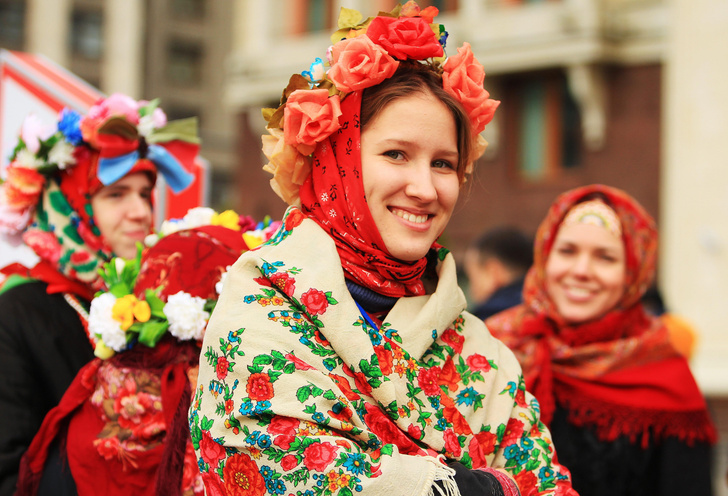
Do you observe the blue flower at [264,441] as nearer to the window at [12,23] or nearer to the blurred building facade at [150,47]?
the blurred building facade at [150,47]

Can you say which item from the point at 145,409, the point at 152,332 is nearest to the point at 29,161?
the point at 152,332

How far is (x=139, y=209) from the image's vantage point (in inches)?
118

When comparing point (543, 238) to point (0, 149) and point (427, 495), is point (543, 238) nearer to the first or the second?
point (427, 495)

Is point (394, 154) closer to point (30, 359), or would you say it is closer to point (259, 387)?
point (259, 387)

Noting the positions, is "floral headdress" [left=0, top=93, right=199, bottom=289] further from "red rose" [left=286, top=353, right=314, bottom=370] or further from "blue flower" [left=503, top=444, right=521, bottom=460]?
"blue flower" [left=503, top=444, right=521, bottom=460]

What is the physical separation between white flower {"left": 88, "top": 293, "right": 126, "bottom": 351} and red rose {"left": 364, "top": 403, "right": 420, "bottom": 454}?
31.8 inches

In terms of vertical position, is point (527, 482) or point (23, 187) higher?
point (23, 187)

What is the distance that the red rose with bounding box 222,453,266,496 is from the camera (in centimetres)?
167

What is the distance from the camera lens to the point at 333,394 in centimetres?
168

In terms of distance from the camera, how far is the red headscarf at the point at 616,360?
3.34 metres

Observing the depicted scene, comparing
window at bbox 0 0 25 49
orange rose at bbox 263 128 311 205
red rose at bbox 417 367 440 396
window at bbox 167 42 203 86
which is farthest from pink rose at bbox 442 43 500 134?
window at bbox 167 42 203 86

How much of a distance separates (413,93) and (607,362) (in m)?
1.90

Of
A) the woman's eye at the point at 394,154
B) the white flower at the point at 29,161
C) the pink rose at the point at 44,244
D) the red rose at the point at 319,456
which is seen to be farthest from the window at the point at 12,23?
the red rose at the point at 319,456

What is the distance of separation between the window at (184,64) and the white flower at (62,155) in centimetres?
3079
